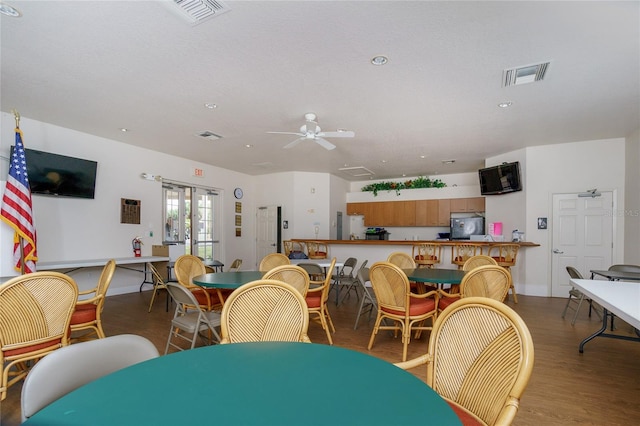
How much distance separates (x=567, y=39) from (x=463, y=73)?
2.92 feet

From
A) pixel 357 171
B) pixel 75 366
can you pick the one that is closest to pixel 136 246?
pixel 357 171

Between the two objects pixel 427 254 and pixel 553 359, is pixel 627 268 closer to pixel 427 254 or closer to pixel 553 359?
pixel 553 359

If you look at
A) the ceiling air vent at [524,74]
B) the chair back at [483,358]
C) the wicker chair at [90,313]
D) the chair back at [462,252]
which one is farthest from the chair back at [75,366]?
the chair back at [462,252]

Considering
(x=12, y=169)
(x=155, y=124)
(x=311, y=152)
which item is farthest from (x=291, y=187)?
(x=12, y=169)

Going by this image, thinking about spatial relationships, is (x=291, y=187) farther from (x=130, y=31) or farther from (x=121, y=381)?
(x=121, y=381)

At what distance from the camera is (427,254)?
21.9 feet

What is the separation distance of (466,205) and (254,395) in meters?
8.79

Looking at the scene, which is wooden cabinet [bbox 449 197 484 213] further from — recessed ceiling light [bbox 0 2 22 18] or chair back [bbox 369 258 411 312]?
recessed ceiling light [bbox 0 2 22 18]

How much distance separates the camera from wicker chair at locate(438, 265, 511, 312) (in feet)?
9.79

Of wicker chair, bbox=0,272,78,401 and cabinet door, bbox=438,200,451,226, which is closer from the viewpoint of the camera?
wicker chair, bbox=0,272,78,401

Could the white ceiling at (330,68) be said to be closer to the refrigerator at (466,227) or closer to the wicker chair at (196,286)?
the wicker chair at (196,286)

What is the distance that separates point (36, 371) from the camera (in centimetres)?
106

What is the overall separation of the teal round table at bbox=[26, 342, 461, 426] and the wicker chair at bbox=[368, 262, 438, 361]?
1936 mm

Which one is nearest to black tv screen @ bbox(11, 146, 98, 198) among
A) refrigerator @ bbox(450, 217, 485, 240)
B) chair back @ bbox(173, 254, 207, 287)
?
chair back @ bbox(173, 254, 207, 287)
